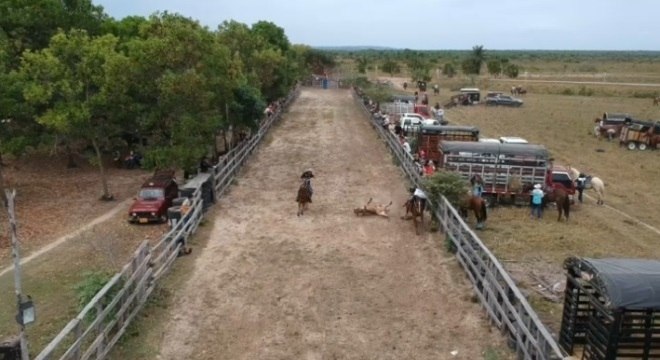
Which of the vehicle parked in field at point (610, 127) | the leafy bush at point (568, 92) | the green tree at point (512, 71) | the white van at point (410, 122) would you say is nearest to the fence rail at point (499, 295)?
the white van at point (410, 122)

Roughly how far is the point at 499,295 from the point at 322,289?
3792 mm

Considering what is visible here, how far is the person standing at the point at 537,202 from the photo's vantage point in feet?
66.4

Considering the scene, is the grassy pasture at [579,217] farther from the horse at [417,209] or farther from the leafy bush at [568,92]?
the leafy bush at [568,92]

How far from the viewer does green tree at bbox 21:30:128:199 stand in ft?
73.4

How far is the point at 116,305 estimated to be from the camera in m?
11.0

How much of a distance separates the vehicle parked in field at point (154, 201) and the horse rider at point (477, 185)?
10.3 m

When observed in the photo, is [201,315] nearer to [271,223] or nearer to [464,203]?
[271,223]

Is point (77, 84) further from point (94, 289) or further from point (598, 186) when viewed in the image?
point (598, 186)

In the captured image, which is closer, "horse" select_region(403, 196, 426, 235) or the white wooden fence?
the white wooden fence

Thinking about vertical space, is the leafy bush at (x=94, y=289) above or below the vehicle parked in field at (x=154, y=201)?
above

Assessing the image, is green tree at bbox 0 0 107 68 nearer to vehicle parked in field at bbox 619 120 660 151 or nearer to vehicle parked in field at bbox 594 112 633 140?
vehicle parked in field at bbox 619 120 660 151

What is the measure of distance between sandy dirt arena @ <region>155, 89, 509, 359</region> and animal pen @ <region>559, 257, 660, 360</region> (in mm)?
2183

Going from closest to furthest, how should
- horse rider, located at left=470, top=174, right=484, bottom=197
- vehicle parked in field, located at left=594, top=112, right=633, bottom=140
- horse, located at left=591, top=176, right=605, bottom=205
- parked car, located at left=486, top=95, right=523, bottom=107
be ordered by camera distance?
horse rider, located at left=470, top=174, right=484, bottom=197 < horse, located at left=591, top=176, right=605, bottom=205 < vehicle parked in field, located at left=594, top=112, right=633, bottom=140 < parked car, located at left=486, top=95, right=523, bottom=107

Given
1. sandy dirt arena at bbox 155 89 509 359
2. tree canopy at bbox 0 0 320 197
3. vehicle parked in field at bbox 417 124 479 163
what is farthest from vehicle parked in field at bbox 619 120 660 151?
tree canopy at bbox 0 0 320 197
